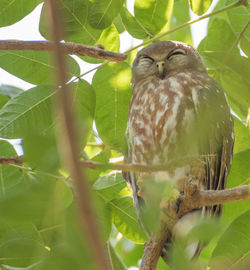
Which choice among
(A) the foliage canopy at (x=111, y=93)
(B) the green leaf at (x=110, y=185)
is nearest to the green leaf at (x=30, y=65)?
(A) the foliage canopy at (x=111, y=93)

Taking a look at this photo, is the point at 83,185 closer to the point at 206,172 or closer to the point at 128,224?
the point at 128,224

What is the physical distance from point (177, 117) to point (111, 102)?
1.63 ft

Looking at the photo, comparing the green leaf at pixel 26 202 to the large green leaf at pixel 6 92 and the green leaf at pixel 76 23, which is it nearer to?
the green leaf at pixel 76 23

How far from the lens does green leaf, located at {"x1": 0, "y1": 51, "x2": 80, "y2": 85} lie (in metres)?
2.46

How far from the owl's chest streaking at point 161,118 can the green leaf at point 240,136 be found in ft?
0.87

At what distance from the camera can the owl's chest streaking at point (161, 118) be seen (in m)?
2.87

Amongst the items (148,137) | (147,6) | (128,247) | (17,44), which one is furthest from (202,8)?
(128,247)

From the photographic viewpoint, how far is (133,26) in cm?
260

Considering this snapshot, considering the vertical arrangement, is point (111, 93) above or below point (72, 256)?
below

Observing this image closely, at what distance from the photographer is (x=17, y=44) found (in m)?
1.81

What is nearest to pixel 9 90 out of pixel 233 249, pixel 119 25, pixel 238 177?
pixel 119 25

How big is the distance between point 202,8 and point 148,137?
92cm

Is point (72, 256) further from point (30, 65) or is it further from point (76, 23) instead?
point (30, 65)

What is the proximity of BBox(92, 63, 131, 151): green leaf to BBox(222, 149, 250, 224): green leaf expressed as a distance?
25.3 inches
